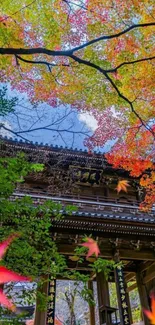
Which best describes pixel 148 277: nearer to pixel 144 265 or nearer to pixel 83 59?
pixel 144 265

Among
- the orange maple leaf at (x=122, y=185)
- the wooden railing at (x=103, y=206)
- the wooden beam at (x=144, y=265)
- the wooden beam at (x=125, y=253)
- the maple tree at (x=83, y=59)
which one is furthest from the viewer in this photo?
the orange maple leaf at (x=122, y=185)

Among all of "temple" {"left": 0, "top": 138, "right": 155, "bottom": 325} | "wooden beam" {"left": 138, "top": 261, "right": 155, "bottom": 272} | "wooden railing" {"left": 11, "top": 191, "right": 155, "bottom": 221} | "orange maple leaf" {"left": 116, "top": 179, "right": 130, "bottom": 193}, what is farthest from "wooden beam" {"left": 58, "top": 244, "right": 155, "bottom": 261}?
"orange maple leaf" {"left": 116, "top": 179, "right": 130, "bottom": 193}

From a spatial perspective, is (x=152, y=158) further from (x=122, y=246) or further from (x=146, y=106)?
(x=122, y=246)

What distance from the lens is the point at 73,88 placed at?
7.67m

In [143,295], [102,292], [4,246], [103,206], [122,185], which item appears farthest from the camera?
[122,185]

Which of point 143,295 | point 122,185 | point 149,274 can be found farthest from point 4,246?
point 122,185

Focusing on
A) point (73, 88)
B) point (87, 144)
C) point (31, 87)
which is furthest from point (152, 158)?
point (31, 87)

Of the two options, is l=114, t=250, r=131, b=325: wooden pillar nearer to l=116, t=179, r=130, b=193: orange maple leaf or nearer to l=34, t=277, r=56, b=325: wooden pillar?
l=34, t=277, r=56, b=325: wooden pillar

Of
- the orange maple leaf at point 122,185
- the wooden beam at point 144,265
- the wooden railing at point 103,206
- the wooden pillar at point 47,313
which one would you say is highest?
the orange maple leaf at point 122,185

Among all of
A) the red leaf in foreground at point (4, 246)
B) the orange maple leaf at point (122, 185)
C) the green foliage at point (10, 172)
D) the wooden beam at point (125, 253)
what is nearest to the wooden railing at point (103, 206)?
the orange maple leaf at point (122, 185)

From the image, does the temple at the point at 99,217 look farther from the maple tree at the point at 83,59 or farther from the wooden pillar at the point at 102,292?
the maple tree at the point at 83,59

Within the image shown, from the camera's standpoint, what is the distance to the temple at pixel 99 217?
24.4 feet

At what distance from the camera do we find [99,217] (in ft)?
24.3

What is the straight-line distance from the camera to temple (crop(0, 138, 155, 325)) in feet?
24.4
